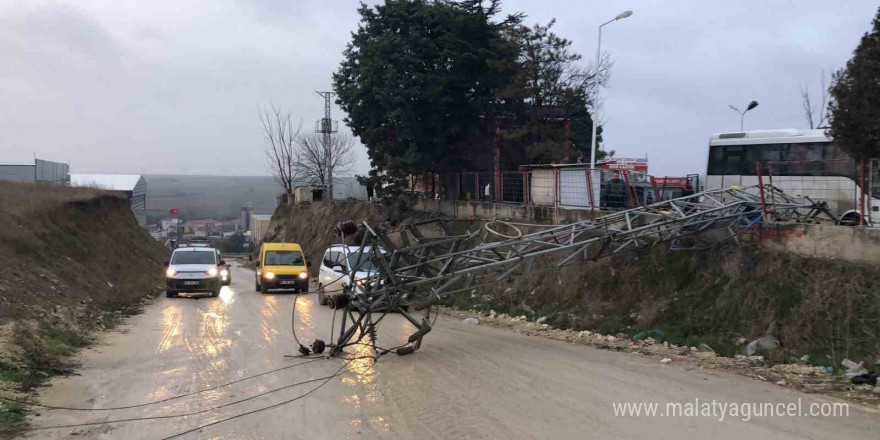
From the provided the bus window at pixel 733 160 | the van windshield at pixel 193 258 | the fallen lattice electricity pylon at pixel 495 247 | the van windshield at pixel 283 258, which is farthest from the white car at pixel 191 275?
the bus window at pixel 733 160

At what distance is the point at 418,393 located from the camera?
25.1 ft

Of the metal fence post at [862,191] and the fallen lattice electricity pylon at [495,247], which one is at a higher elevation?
the metal fence post at [862,191]

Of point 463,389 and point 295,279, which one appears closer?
point 463,389

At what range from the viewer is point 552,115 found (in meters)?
27.3

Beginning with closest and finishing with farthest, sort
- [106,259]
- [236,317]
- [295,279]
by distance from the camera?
[236,317]
[295,279]
[106,259]

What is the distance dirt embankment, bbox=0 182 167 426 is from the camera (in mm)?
9406

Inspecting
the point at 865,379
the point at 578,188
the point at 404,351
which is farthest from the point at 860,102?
the point at 578,188

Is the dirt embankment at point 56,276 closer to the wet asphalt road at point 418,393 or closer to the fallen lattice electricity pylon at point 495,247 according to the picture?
the wet asphalt road at point 418,393

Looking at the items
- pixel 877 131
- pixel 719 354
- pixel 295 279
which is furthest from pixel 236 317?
pixel 877 131

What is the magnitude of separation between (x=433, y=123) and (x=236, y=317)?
564 inches

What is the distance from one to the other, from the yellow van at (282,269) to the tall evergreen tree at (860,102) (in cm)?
1759

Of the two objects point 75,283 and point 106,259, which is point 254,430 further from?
point 106,259

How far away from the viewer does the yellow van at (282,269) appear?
22.9 meters

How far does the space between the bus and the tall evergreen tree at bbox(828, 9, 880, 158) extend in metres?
0.75
